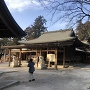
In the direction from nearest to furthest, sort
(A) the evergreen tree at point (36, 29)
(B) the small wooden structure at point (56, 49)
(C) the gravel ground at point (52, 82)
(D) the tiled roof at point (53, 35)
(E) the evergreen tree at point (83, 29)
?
(C) the gravel ground at point (52, 82) → (E) the evergreen tree at point (83, 29) → (B) the small wooden structure at point (56, 49) → (D) the tiled roof at point (53, 35) → (A) the evergreen tree at point (36, 29)

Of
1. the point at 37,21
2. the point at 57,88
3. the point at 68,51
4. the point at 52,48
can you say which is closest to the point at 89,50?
the point at 68,51

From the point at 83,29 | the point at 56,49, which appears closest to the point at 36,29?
the point at 56,49

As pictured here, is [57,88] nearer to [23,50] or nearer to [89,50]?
[23,50]

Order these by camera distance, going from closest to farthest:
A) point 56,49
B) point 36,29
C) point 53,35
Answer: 1. point 56,49
2. point 53,35
3. point 36,29

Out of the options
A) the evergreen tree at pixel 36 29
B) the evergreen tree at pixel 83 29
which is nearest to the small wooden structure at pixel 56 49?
the evergreen tree at pixel 83 29

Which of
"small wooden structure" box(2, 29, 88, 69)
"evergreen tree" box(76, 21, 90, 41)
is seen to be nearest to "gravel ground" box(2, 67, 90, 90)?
"evergreen tree" box(76, 21, 90, 41)

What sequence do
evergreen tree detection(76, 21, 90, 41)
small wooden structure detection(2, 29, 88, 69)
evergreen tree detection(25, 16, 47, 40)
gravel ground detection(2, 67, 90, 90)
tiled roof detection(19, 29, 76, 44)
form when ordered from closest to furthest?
gravel ground detection(2, 67, 90, 90) < evergreen tree detection(76, 21, 90, 41) < small wooden structure detection(2, 29, 88, 69) < tiled roof detection(19, 29, 76, 44) < evergreen tree detection(25, 16, 47, 40)

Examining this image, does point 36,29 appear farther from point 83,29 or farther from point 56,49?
point 83,29

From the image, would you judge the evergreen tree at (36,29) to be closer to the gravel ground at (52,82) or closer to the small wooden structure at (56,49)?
the small wooden structure at (56,49)

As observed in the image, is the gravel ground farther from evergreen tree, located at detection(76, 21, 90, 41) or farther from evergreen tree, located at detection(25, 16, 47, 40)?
evergreen tree, located at detection(25, 16, 47, 40)

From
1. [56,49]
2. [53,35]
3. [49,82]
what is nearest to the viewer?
[49,82]

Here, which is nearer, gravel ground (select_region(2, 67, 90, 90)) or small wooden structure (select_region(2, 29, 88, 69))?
gravel ground (select_region(2, 67, 90, 90))

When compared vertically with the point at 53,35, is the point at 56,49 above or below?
below

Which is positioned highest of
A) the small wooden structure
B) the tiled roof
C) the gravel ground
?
the tiled roof
